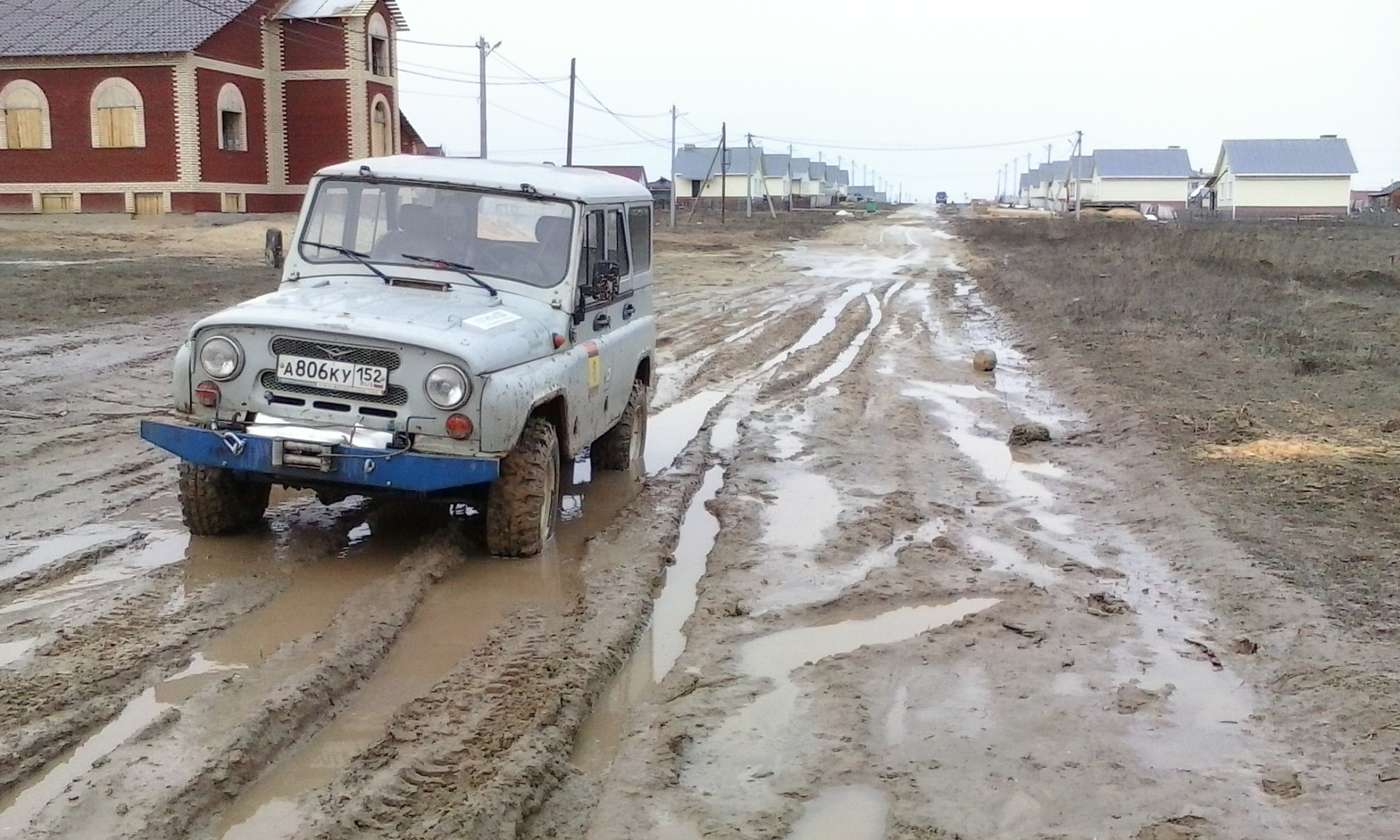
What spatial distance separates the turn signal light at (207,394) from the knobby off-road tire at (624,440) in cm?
299

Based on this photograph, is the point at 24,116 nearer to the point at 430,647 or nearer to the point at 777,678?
the point at 430,647

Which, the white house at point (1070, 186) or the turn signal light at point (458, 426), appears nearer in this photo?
the turn signal light at point (458, 426)

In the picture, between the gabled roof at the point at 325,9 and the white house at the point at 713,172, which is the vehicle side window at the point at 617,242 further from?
the white house at the point at 713,172

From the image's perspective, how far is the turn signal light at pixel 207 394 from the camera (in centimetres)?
595

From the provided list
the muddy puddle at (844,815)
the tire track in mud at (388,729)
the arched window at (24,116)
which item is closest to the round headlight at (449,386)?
the tire track in mud at (388,729)

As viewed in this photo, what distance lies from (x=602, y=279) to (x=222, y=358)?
2.24m

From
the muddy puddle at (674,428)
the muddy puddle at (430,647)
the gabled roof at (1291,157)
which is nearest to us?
the muddy puddle at (430,647)

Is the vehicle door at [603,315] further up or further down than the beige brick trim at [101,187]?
further down

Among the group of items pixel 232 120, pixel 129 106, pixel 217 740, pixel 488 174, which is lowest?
pixel 217 740

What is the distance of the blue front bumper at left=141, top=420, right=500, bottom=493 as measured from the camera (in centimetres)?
570

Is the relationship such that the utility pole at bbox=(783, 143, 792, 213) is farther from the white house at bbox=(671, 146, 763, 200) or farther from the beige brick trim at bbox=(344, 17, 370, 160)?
the beige brick trim at bbox=(344, 17, 370, 160)

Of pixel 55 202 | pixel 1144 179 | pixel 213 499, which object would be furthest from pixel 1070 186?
pixel 213 499

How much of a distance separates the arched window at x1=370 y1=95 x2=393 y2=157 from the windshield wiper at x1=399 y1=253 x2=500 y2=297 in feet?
114

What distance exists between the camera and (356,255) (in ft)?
23.0
